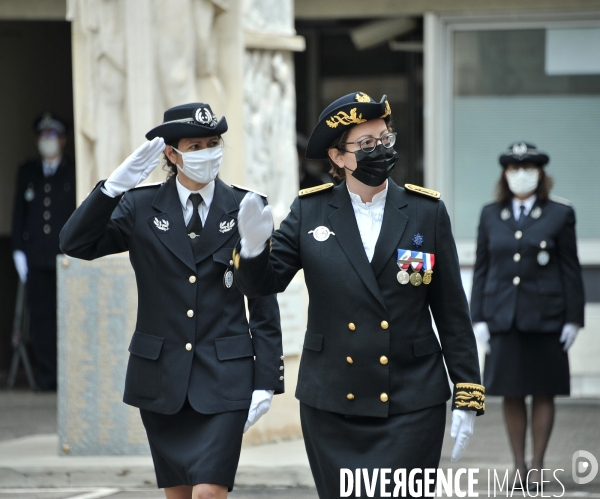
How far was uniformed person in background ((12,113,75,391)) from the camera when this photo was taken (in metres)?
10.6

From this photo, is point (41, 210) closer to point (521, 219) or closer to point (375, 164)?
point (521, 219)

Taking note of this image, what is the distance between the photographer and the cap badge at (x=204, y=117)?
4656mm

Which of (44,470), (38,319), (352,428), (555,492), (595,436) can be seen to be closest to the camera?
(352,428)

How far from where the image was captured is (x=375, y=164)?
398 cm

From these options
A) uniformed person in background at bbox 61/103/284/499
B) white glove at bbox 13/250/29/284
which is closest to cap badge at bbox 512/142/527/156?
uniformed person in background at bbox 61/103/284/499

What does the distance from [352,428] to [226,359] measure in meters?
0.79

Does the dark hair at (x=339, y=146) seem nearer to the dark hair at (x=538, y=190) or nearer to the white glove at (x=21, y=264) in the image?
the dark hair at (x=538, y=190)

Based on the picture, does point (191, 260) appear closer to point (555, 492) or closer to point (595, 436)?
point (555, 492)

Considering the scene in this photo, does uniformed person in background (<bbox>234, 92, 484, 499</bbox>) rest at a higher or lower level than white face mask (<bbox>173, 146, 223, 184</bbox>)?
lower

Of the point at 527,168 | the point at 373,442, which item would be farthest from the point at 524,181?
the point at 373,442

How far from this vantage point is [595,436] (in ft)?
27.0

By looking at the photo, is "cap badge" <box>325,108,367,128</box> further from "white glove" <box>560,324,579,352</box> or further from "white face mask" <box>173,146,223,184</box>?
"white glove" <box>560,324,579,352</box>

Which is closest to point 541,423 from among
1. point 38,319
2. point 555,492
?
point 555,492

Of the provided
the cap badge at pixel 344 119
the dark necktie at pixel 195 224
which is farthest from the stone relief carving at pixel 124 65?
the cap badge at pixel 344 119
